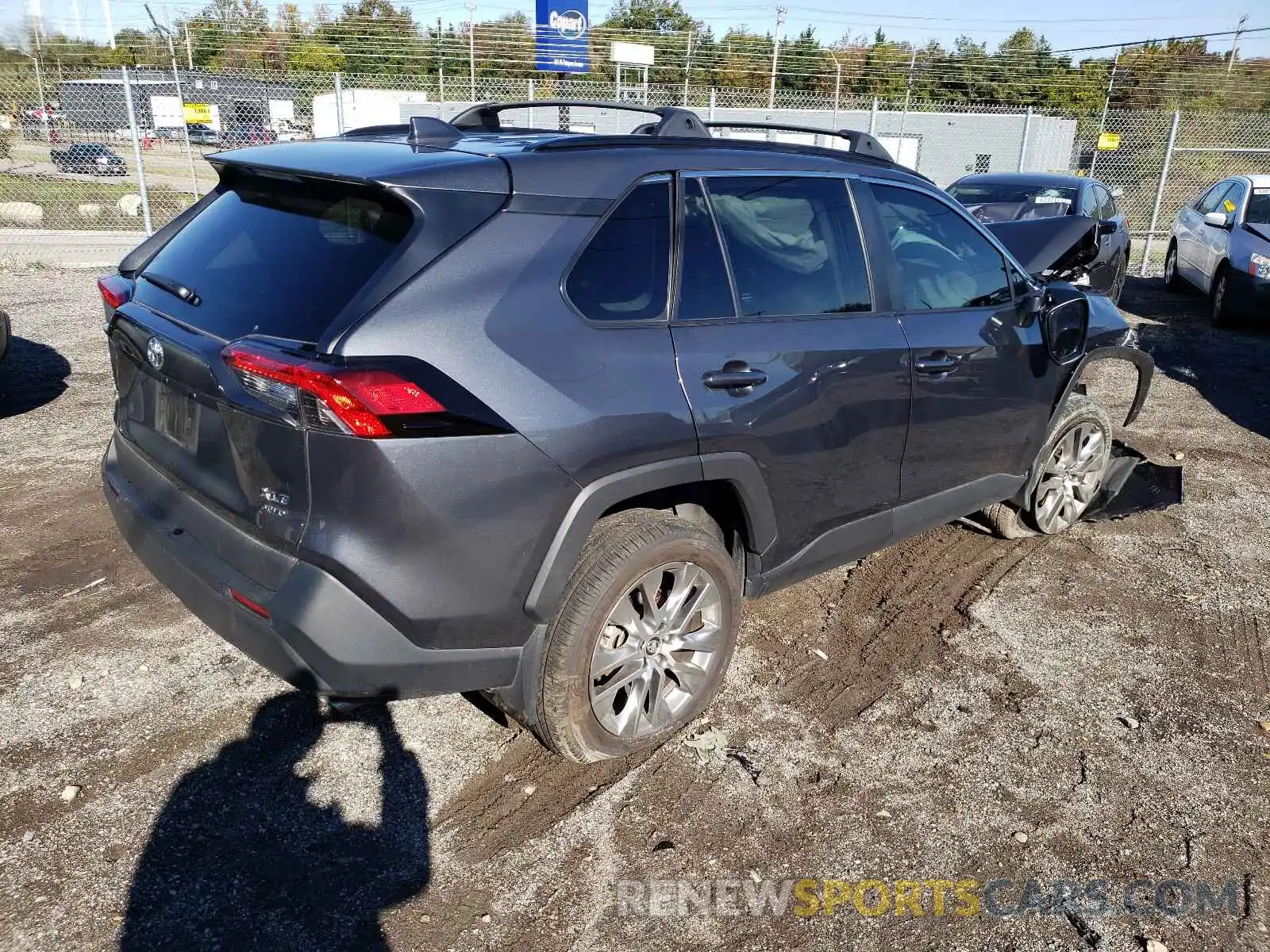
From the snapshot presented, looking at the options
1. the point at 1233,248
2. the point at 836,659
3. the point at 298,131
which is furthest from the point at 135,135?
the point at 1233,248

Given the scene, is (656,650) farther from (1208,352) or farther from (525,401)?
(1208,352)

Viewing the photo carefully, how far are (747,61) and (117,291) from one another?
3586 centimetres

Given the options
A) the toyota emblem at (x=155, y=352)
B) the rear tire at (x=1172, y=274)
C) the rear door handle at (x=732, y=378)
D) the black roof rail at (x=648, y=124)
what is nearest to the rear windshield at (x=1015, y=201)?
the rear tire at (x=1172, y=274)

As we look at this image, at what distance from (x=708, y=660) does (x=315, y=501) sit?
56.9 inches

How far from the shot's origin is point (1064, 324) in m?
4.26

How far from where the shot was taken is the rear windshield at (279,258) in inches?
98.7

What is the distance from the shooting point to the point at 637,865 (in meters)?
2.69

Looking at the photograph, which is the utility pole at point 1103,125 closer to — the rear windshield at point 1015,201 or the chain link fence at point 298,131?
the chain link fence at point 298,131

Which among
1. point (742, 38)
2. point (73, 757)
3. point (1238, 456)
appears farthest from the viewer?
point (742, 38)

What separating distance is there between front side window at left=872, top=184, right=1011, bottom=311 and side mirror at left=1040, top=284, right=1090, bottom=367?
26 centimetres

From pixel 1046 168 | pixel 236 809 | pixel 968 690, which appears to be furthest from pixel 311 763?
pixel 1046 168

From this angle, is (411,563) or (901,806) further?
(901,806)

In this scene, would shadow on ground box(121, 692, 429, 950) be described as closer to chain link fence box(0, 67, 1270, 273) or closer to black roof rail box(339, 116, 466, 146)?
black roof rail box(339, 116, 466, 146)

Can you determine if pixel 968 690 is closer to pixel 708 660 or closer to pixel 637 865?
pixel 708 660
